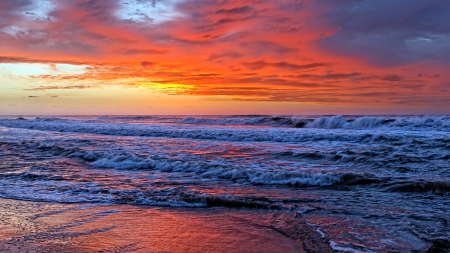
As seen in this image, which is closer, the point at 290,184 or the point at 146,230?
the point at 146,230

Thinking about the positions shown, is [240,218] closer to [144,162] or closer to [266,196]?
[266,196]

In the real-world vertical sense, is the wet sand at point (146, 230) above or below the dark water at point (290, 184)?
below

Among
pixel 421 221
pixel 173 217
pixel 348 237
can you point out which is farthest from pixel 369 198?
pixel 173 217

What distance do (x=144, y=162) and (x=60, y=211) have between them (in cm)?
451

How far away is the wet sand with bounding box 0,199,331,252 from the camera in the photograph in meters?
3.81

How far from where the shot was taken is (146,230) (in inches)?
174

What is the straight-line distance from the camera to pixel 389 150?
37.0 feet

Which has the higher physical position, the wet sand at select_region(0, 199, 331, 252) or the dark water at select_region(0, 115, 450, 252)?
the dark water at select_region(0, 115, 450, 252)

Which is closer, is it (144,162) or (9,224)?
(9,224)

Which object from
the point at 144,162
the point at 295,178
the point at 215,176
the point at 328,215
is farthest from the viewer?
the point at 144,162

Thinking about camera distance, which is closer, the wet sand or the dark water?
the wet sand

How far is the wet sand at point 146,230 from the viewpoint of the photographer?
3.81 meters

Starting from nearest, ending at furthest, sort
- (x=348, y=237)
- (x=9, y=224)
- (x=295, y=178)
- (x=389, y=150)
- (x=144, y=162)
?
(x=348, y=237) < (x=9, y=224) < (x=295, y=178) < (x=144, y=162) < (x=389, y=150)

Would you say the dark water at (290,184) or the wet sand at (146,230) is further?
the dark water at (290,184)
